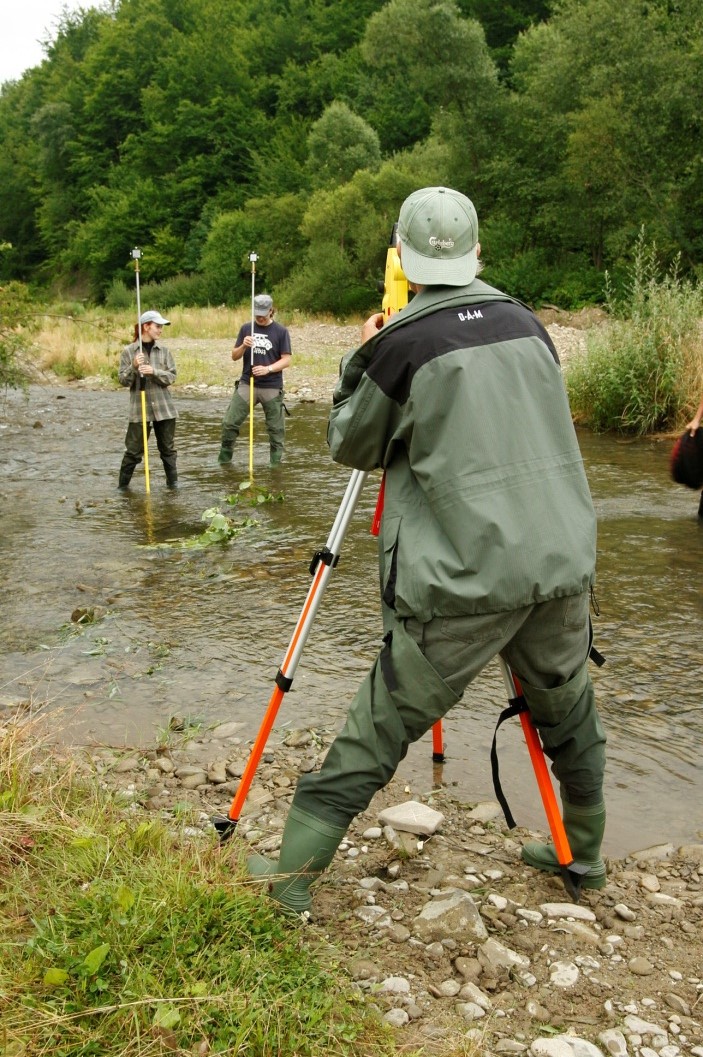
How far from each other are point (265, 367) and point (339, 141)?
46493 mm

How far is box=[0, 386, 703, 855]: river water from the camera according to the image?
4.96 m

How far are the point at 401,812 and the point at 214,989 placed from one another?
158 centimetres

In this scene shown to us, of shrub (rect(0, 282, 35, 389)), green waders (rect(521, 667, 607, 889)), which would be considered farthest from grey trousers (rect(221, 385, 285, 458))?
green waders (rect(521, 667, 607, 889))

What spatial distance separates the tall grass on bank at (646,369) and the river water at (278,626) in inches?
62.4

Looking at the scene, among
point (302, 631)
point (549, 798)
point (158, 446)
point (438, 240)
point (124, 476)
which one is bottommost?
point (124, 476)

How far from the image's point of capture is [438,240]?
3.10 m

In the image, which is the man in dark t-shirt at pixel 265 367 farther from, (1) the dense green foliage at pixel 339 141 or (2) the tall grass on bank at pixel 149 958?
A: (1) the dense green foliage at pixel 339 141

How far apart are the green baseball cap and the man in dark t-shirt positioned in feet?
32.4

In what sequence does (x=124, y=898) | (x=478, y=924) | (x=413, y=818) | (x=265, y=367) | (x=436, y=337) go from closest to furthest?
(x=124, y=898), (x=436, y=337), (x=478, y=924), (x=413, y=818), (x=265, y=367)

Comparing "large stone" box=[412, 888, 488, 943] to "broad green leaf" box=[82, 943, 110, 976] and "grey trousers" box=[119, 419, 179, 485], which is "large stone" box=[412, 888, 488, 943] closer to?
"broad green leaf" box=[82, 943, 110, 976]

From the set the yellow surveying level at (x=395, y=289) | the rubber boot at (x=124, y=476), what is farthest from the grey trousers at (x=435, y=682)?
the rubber boot at (x=124, y=476)

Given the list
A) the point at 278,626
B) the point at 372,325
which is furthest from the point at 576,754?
the point at 278,626

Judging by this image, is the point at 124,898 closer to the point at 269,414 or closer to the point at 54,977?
the point at 54,977

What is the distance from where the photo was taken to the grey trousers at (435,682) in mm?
3033
